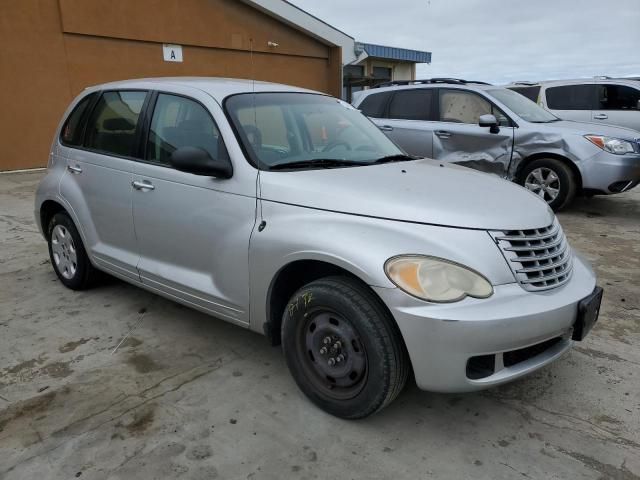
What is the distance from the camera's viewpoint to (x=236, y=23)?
14.6m

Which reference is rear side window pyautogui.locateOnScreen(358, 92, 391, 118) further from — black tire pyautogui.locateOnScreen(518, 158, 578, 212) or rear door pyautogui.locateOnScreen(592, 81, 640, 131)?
rear door pyautogui.locateOnScreen(592, 81, 640, 131)

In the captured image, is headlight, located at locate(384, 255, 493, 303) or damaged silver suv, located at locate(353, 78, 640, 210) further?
damaged silver suv, located at locate(353, 78, 640, 210)

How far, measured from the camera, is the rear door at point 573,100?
34.6ft

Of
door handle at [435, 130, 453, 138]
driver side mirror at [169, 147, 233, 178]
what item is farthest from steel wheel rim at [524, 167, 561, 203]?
driver side mirror at [169, 147, 233, 178]

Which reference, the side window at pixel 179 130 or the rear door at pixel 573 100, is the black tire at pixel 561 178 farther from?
the side window at pixel 179 130

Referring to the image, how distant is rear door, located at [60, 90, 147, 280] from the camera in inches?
148

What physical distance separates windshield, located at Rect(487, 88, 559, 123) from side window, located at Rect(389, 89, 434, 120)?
35.5 inches

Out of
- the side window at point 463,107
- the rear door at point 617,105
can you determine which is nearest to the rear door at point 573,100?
the rear door at point 617,105

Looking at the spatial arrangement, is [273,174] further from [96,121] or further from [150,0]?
[150,0]

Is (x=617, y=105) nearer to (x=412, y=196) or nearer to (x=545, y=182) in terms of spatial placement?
(x=545, y=182)

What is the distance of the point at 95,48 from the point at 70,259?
359 inches

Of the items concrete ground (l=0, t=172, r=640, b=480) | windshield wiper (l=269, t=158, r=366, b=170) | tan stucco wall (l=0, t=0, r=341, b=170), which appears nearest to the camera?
concrete ground (l=0, t=172, r=640, b=480)

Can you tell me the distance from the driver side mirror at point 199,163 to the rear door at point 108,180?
2.74ft

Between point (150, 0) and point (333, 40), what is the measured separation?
6322 mm
